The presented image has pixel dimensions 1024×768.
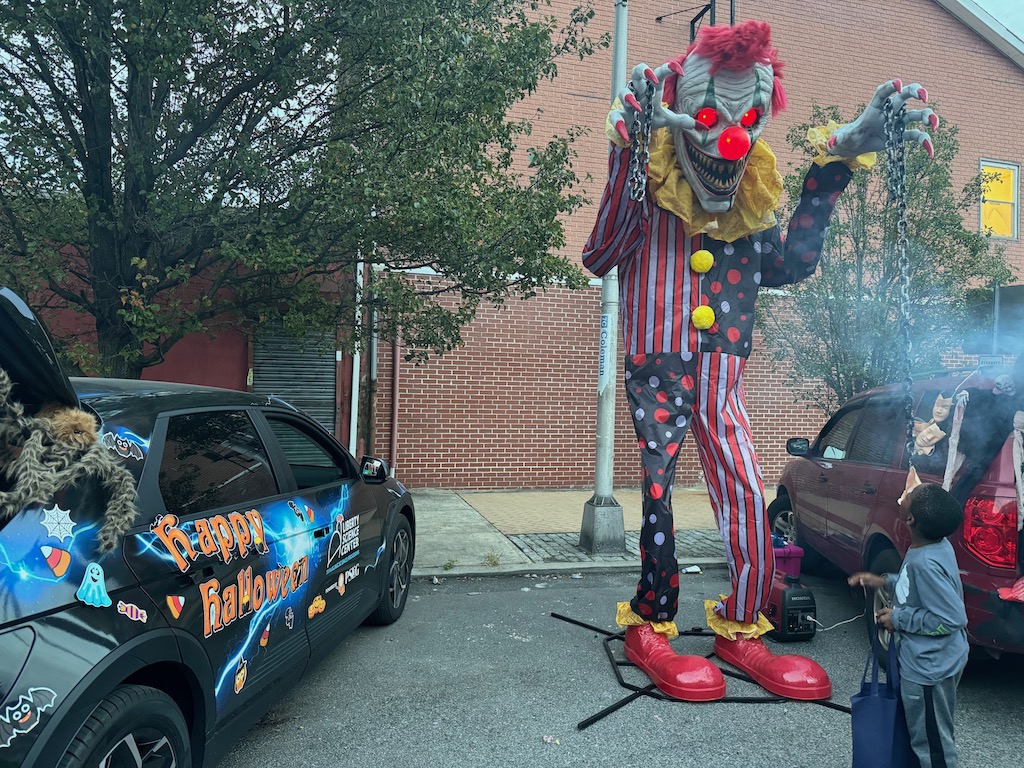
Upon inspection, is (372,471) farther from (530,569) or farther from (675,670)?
(530,569)

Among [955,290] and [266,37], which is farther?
[955,290]

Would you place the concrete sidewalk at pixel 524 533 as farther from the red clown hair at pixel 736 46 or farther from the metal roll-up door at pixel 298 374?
the red clown hair at pixel 736 46

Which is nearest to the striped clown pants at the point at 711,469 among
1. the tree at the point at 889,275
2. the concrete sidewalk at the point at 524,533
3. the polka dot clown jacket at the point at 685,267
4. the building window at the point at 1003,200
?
the polka dot clown jacket at the point at 685,267

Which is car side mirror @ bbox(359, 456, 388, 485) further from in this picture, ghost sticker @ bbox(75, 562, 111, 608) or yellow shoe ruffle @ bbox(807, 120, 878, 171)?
yellow shoe ruffle @ bbox(807, 120, 878, 171)

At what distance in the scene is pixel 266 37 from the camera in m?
4.79

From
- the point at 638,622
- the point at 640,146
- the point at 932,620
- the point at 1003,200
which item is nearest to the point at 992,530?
the point at 932,620

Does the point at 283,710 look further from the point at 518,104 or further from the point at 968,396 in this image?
the point at 518,104

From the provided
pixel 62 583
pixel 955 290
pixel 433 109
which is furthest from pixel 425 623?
pixel 955 290

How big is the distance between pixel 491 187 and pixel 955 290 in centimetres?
444

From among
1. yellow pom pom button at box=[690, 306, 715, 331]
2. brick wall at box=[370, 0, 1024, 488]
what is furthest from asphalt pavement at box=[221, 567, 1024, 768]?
brick wall at box=[370, 0, 1024, 488]

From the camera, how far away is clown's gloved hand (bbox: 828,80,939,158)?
3346mm

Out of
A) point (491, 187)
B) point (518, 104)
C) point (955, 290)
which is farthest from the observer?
point (518, 104)

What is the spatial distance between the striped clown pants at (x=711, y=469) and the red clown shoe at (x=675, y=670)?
A: 0.41 feet

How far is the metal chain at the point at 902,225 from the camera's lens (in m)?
3.04
